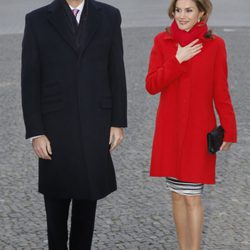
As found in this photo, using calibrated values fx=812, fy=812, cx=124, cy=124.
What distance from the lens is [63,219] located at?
Result: 4438mm

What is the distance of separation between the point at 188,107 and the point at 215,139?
236mm

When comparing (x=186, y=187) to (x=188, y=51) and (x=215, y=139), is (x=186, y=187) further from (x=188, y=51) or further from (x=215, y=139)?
(x=188, y=51)

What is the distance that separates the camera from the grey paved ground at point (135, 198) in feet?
17.7

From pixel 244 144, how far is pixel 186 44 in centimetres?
367

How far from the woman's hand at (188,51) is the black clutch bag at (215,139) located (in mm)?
437

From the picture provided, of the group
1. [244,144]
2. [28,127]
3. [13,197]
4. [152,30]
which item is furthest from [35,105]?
[152,30]

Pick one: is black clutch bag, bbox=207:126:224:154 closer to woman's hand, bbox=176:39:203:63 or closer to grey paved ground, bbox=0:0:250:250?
woman's hand, bbox=176:39:203:63

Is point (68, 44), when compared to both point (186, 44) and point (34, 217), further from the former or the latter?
point (34, 217)

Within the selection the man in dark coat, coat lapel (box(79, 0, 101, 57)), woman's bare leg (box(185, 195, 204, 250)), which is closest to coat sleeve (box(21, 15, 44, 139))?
the man in dark coat

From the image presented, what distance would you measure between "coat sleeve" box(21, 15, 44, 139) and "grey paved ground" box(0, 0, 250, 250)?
53.1 inches

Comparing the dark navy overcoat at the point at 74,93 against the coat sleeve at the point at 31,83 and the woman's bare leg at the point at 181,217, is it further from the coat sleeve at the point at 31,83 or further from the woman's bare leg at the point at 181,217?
the woman's bare leg at the point at 181,217

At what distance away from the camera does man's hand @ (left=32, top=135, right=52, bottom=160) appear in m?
4.21

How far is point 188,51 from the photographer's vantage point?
14.6ft

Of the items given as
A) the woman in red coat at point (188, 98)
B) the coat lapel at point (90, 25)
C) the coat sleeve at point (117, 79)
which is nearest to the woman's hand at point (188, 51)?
the woman in red coat at point (188, 98)
